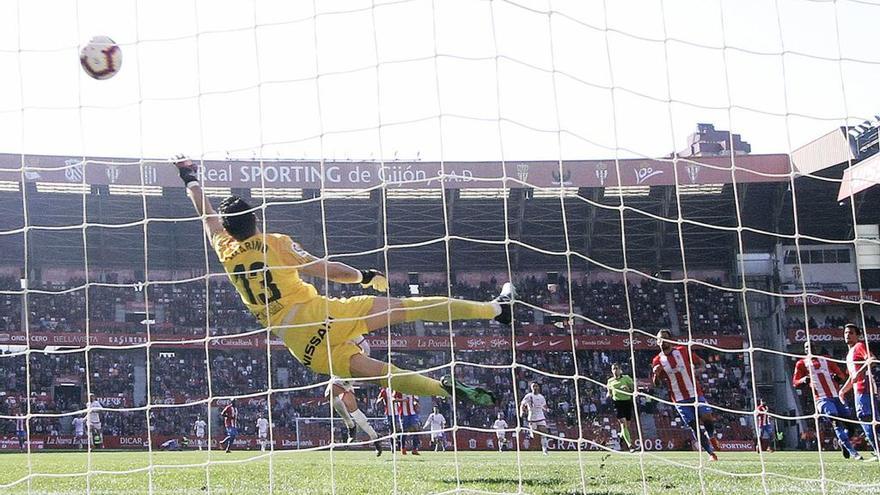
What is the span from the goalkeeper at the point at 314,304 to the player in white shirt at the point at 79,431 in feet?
64.0

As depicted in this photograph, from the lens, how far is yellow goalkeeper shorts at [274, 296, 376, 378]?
7871 millimetres

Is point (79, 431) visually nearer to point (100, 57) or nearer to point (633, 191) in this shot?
point (633, 191)

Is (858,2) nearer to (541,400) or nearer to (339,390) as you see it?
(339,390)

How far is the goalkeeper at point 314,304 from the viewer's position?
25.1 feet

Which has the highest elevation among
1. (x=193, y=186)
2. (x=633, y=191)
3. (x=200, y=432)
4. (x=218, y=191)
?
(x=218, y=191)

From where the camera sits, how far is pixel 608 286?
32031mm

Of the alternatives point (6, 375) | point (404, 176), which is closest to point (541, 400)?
point (404, 176)

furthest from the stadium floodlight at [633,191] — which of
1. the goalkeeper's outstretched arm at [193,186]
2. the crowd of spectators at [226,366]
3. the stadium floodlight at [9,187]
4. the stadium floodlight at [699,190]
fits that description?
the goalkeeper's outstretched arm at [193,186]

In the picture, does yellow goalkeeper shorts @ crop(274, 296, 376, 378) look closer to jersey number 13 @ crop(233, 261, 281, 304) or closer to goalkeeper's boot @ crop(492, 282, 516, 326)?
jersey number 13 @ crop(233, 261, 281, 304)

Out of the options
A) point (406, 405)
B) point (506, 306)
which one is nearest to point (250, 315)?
point (406, 405)

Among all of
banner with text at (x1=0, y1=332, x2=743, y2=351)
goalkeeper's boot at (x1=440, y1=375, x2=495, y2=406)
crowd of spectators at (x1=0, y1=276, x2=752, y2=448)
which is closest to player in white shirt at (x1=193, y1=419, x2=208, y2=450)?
crowd of spectators at (x1=0, y1=276, x2=752, y2=448)

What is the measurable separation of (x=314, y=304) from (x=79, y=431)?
21034 mm

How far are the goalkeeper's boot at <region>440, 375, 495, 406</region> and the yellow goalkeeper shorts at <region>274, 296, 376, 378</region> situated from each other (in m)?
0.76

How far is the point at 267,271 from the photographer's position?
25.3 feet
